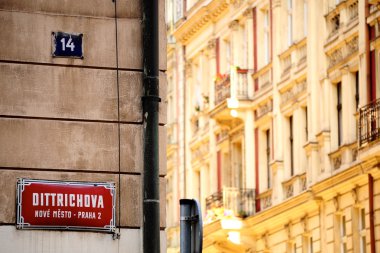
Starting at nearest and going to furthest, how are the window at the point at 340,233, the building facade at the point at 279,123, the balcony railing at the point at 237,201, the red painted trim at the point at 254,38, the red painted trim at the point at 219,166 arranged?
the building facade at the point at 279,123, the window at the point at 340,233, the balcony railing at the point at 237,201, the red painted trim at the point at 254,38, the red painted trim at the point at 219,166

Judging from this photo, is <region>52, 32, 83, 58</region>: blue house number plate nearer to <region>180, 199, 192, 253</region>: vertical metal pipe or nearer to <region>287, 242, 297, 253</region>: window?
<region>180, 199, 192, 253</region>: vertical metal pipe

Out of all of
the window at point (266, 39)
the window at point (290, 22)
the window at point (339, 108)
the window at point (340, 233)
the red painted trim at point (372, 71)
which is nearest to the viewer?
the red painted trim at point (372, 71)

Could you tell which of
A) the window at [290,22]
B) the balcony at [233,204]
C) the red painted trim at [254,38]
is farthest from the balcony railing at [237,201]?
the window at [290,22]

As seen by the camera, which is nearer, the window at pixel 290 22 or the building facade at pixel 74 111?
the building facade at pixel 74 111

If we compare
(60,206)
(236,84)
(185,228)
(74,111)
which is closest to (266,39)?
(236,84)

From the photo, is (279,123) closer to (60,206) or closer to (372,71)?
(372,71)

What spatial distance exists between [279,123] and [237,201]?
4092 millimetres

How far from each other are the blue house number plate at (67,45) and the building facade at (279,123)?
19.7 metres

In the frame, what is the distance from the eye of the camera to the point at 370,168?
36.8m

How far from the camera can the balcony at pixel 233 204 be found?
1873 inches

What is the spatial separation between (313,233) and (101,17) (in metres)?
26.5

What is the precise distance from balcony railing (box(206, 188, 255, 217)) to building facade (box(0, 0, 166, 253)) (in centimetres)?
3108

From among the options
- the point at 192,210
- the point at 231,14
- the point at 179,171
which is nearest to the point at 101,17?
the point at 192,210

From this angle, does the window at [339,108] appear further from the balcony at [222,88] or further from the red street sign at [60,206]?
the red street sign at [60,206]
